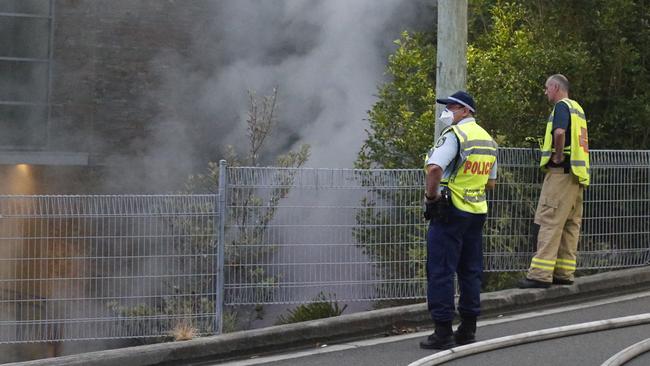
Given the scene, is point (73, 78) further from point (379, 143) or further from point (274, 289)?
point (274, 289)

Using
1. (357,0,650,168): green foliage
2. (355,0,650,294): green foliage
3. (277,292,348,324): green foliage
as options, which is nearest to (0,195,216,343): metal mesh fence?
(277,292,348,324): green foliage

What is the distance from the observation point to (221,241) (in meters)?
7.69

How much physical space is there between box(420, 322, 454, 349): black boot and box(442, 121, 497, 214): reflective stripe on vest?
75cm

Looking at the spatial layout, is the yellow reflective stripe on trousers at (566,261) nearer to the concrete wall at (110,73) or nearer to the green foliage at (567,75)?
the green foliage at (567,75)

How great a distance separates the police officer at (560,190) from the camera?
814 centimetres

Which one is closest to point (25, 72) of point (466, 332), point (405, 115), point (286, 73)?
point (286, 73)

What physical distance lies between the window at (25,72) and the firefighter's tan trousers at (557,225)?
1247cm

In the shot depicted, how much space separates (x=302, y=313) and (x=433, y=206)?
2.05m

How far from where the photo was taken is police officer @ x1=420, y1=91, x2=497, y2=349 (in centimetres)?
682

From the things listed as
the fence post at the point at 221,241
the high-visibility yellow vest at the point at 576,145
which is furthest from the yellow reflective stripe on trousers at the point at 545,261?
the fence post at the point at 221,241

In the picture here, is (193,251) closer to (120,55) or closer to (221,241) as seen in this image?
(221,241)

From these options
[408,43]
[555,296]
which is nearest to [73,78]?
[408,43]

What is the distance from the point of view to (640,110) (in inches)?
398

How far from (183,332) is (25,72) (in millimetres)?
12915
